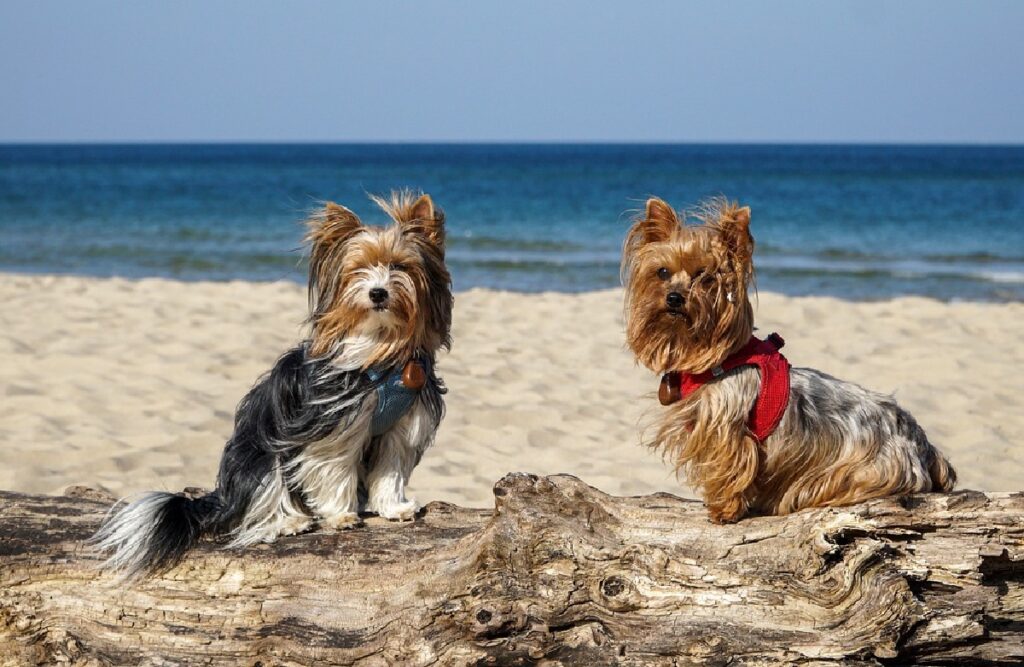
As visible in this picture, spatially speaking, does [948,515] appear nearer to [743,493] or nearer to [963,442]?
[743,493]

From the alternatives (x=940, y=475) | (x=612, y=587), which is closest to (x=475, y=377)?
(x=940, y=475)

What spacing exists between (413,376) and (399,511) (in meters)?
0.57

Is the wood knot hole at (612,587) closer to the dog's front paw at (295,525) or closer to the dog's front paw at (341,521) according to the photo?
the dog's front paw at (341,521)

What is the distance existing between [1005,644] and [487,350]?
7171 millimetres

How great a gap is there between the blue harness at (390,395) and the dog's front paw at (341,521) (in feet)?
1.09

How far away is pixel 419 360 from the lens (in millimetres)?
4027

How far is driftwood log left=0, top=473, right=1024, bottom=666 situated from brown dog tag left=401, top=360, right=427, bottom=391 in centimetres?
57

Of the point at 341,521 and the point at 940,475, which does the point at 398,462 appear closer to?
the point at 341,521

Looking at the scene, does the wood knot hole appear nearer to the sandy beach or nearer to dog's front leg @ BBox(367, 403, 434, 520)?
the sandy beach

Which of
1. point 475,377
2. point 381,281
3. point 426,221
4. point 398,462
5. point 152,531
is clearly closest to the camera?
point 152,531

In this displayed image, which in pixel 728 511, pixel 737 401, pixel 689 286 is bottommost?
pixel 728 511

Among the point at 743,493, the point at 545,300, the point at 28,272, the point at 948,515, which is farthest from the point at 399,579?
the point at 28,272

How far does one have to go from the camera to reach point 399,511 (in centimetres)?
412

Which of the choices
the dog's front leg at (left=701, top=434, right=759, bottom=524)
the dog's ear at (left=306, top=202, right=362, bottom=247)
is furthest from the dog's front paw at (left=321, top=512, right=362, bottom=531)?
the dog's front leg at (left=701, top=434, right=759, bottom=524)
